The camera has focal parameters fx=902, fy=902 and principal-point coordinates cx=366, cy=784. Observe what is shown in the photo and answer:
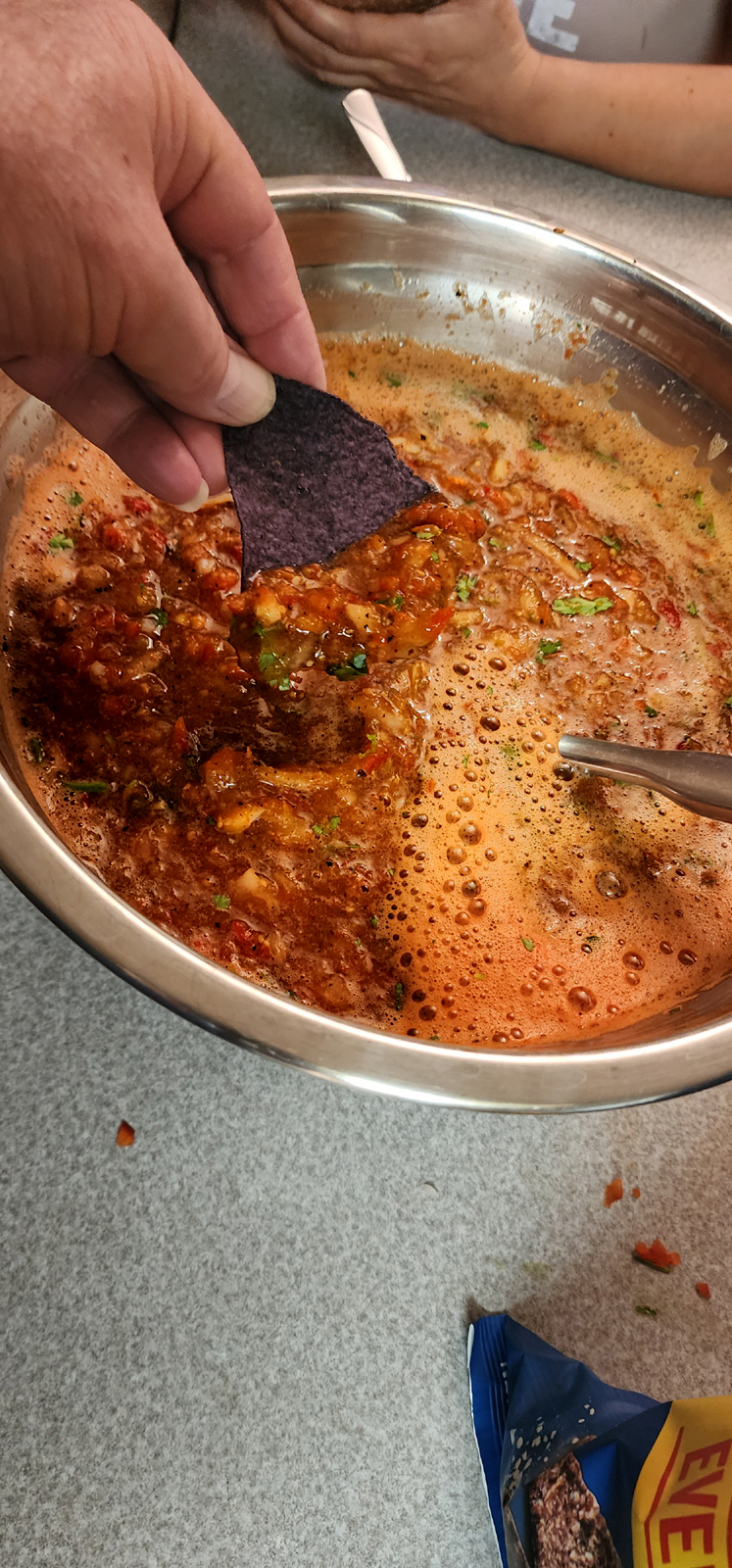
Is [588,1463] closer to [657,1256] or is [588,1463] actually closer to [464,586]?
[657,1256]

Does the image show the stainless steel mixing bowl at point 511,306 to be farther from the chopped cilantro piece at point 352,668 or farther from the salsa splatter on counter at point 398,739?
the chopped cilantro piece at point 352,668

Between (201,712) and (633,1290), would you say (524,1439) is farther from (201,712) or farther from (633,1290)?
(201,712)

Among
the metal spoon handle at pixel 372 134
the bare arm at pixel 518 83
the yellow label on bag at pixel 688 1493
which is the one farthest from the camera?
the bare arm at pixel 518 83

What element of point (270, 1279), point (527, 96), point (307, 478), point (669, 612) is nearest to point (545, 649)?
point (669, 612)

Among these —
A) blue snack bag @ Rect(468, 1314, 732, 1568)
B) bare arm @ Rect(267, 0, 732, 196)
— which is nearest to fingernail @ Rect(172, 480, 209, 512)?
blue snack bag @ Rect(468, 1314, 732, 1568)

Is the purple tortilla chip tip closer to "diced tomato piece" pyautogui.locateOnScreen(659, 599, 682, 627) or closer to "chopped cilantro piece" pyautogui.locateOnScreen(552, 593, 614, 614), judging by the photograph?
"chopped cilantro piece" pyautogui.locateOnScreen(552, 593, 614, 614)

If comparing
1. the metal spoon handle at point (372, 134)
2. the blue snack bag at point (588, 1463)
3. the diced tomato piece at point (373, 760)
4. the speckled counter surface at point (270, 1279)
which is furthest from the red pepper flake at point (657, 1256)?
the metal spoon handle at point (372, 134)

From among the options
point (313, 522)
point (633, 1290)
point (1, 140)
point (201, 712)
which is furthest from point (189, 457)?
point (633, 1290)
